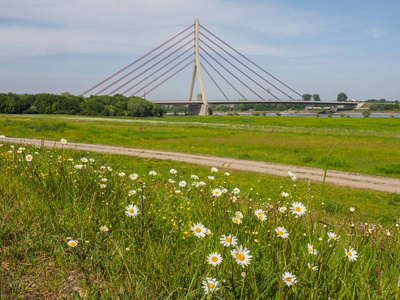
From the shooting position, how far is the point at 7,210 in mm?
3359

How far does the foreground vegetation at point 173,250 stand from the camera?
6.62 ft

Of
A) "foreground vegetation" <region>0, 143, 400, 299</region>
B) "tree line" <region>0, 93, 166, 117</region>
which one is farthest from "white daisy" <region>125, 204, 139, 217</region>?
"tree line" <region>0, 93, 166, 117</region>

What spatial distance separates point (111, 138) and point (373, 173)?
23212 millimetres

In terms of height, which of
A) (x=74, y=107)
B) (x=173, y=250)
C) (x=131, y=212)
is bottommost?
(x=173, y=250)

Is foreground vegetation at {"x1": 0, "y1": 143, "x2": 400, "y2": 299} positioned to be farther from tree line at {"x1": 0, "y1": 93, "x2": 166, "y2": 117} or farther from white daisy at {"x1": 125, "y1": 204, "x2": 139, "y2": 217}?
tree line at {"x1": 0, "y1": 93, "x2": 166, "y2": 117}

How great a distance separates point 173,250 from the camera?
282 cm

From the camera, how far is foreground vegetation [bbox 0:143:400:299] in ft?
6.62

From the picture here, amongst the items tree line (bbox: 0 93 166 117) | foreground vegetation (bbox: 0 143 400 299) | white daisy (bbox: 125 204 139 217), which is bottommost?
foreground vegetation (bbox: 0 143 400 299)

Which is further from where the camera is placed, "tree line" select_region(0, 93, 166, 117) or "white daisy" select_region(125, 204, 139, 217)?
"tree line" select_region(0, 93, 166, 117)

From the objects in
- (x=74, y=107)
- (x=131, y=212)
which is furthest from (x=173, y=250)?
(x=74, y=107)

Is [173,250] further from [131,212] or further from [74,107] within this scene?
[74,107]

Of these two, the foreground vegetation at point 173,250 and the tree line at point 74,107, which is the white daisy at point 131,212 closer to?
the foreground vegetation at point 173,250

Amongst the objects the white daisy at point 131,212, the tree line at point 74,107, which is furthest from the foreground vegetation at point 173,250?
the tree line at point 74,107

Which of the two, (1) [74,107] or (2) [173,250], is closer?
(2) [173,250]
